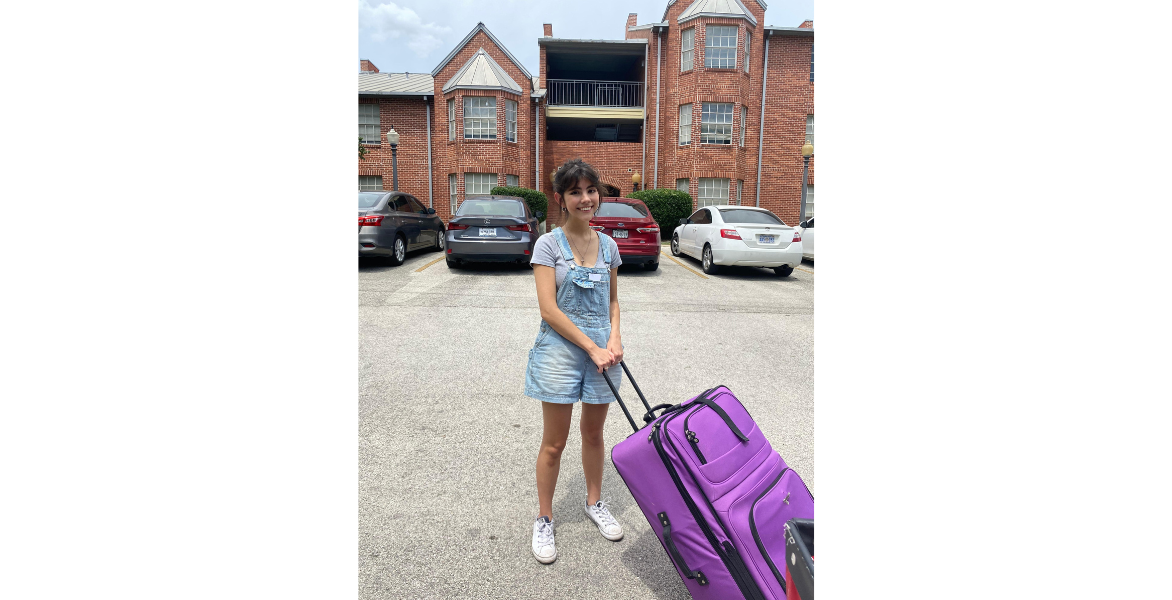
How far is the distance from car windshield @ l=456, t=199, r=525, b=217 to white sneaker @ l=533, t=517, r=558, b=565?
8.76 metres

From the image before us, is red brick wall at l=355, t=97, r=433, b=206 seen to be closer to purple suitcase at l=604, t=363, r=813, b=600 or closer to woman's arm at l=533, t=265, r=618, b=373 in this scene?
woman's arm at l=533, t=265, r=618, b=373

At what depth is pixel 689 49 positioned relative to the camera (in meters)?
23.3

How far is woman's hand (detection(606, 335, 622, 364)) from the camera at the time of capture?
7.56ft

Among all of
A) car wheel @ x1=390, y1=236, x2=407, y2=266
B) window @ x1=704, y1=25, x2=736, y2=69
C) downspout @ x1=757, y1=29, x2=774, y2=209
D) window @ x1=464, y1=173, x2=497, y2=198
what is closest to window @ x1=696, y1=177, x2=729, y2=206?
downspout @ x1=757, y1=29, x2=774, y2=209

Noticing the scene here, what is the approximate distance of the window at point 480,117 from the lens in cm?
2409

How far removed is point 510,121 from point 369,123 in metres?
6.28

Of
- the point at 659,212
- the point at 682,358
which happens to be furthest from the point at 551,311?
→ the point at 659,212

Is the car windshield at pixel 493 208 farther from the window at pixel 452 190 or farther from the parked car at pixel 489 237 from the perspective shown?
the window at pixel 452 190

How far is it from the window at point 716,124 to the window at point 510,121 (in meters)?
8.07

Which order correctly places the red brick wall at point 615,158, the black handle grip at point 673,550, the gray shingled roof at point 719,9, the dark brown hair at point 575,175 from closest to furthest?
the black handle grip at point 673,550 → the dark brown hair at point 575,175 → the gray shingled roof at point 719,9 → the red brick wall at point 615,158

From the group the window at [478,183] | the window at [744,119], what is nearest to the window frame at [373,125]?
the window at [478,183]

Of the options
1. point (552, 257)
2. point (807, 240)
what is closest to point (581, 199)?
point (552, 257)

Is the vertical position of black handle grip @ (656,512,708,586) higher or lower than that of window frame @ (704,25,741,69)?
lower
